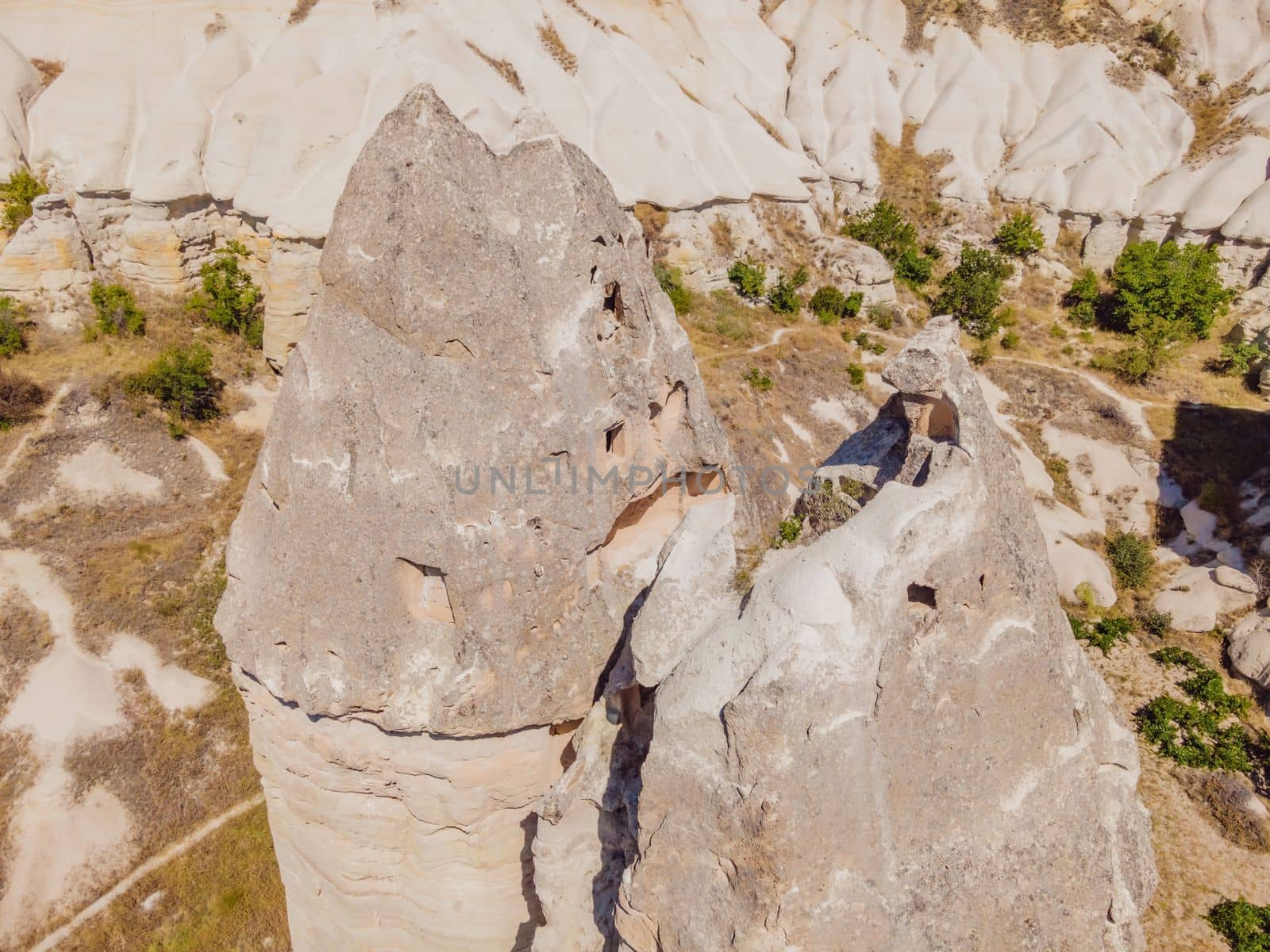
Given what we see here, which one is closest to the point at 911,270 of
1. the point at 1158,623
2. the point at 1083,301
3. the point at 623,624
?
the point at 1083,301

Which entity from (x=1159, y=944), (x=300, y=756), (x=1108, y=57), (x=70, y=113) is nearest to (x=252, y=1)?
(x=70, y=113)

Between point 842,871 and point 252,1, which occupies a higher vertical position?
point 842,871

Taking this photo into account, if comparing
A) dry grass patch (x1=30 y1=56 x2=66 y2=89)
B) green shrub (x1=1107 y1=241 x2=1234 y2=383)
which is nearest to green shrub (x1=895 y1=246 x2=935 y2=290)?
green shrub (x1=1107 y1=241 x2=1234 y2=383)

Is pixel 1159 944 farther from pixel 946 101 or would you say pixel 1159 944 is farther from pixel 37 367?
pixel 946 101

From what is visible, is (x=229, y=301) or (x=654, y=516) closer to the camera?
(x=654, y=516)

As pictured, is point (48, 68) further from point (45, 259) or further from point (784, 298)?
point (784, 298)

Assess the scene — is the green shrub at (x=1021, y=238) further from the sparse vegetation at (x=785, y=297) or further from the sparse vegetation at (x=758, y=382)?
the sparse vegetation at (x=758, y=382)
